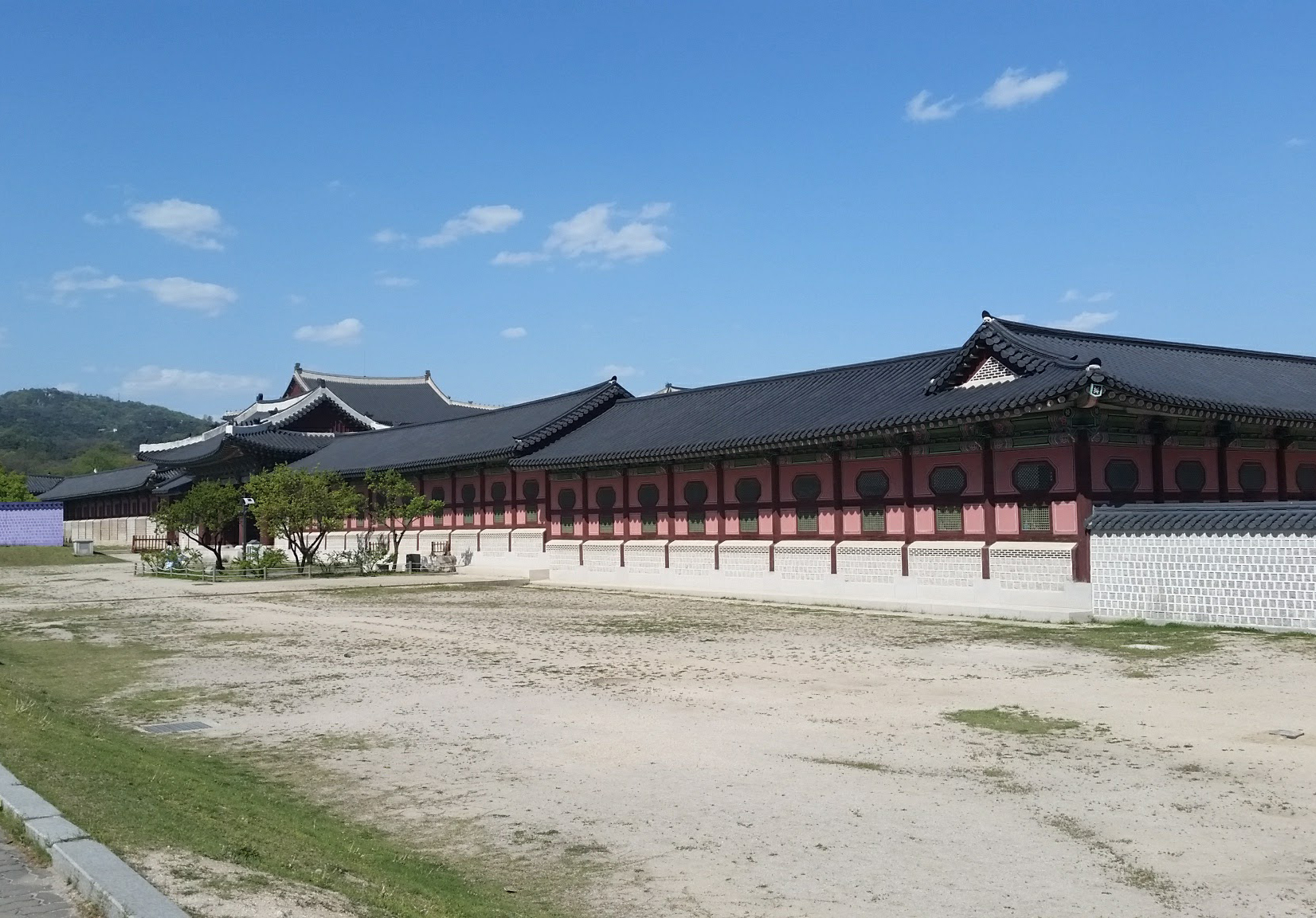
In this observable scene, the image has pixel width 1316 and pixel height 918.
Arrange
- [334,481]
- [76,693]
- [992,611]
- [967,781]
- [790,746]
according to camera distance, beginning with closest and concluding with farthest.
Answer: [967,781]
[790,746]
[76,693]
[992,611]
[334,481]

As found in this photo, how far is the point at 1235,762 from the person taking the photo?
9.81 metres

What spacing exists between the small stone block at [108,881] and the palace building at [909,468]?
18459 mm

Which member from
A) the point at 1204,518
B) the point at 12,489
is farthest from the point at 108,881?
the point at 12,489

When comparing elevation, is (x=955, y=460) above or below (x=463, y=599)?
above

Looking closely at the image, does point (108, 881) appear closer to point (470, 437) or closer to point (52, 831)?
point (52, 831)

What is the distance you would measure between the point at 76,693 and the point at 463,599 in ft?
52.0

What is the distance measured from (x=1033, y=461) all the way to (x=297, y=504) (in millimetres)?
27588

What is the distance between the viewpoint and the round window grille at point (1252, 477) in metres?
25.4

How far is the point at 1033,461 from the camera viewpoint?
75.8ft

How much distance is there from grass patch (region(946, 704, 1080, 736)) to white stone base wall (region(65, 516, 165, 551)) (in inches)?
2463

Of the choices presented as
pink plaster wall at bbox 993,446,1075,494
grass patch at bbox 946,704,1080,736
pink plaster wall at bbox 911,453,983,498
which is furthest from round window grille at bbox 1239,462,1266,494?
grass patch at bbox 946,704,1080,736

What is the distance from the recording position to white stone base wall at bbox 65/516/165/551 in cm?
7050

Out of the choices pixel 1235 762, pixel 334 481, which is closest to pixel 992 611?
pixel 1235 762

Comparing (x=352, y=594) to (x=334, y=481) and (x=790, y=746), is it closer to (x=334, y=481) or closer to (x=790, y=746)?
(x=334, y=481)
